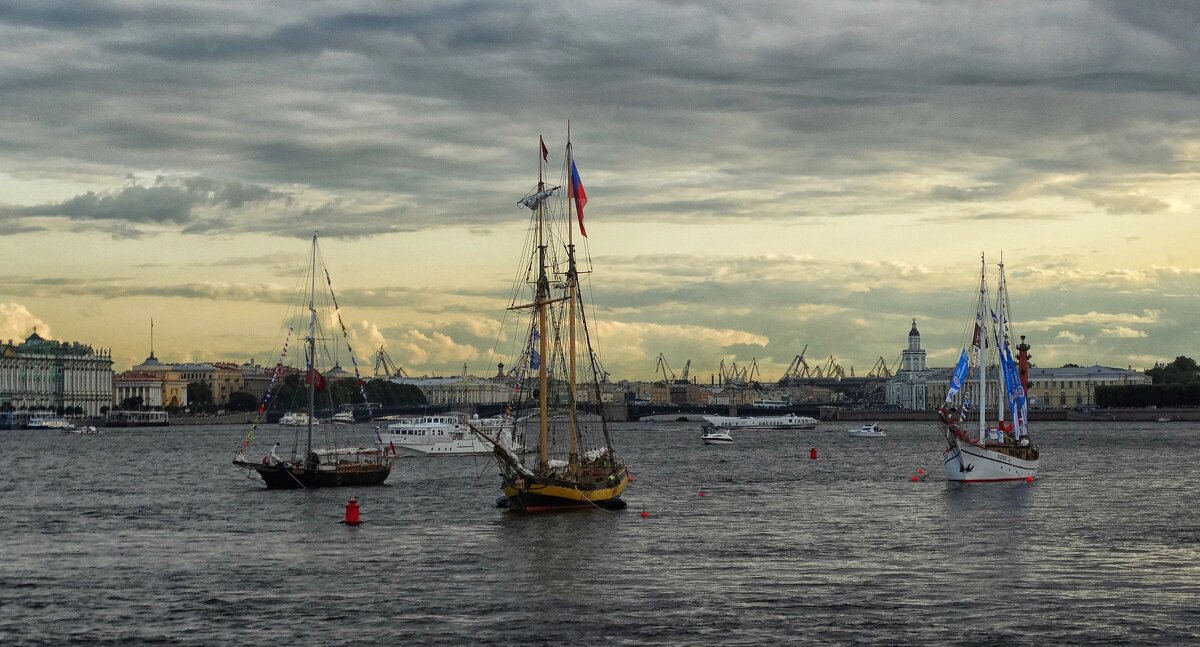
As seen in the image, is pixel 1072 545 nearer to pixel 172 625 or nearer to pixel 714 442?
pixel 172 625

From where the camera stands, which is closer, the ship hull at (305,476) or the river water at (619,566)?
the river water at (619,566)

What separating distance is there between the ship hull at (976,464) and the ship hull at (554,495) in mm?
25033

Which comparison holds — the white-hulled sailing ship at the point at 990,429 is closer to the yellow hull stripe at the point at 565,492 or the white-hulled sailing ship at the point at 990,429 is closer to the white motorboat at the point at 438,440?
the yellow hull stripe at the point at 565,492

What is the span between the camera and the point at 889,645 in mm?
32500

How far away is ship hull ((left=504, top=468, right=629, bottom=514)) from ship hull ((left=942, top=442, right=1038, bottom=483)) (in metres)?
25.0

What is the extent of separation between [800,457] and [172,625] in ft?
307

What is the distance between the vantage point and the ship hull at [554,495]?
59.6 m

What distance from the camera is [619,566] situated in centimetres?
4516

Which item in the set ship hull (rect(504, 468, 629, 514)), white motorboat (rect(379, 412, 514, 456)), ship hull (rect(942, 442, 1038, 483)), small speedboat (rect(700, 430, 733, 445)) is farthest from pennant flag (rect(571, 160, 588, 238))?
small speedboat (rect(700, 430, 733, 445))

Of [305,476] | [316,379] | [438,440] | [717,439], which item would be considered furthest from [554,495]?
[717,439]

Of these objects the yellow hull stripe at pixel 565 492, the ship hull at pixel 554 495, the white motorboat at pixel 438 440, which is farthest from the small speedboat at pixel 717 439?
the ship hull at pixel 554 495

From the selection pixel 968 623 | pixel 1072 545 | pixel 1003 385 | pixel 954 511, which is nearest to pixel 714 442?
pixel 1003 385

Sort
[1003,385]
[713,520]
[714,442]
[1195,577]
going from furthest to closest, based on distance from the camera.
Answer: [714,442], [1003,385], [713,520], [1195,577]

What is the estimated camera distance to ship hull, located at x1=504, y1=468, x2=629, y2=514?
2345 inches
